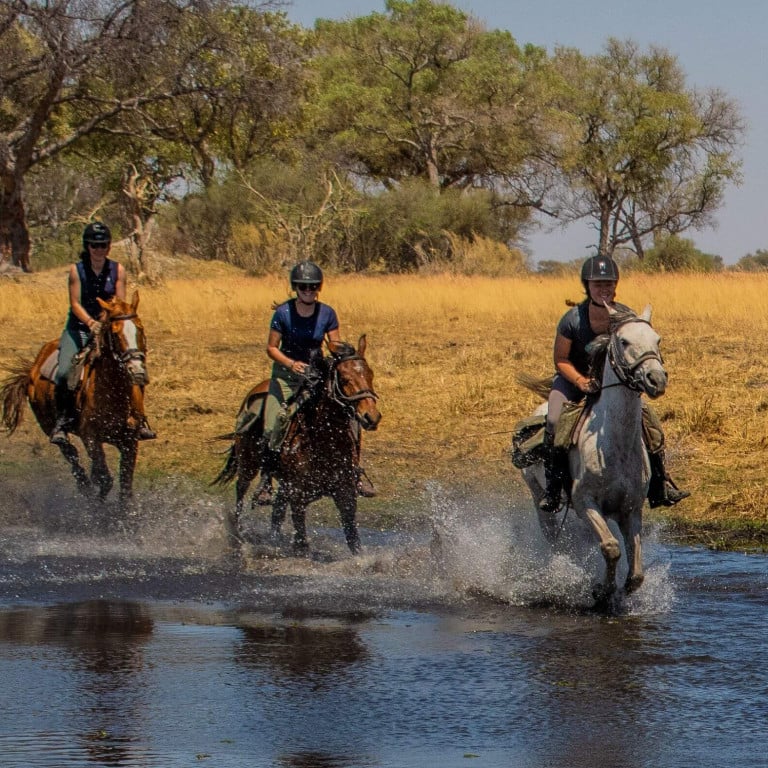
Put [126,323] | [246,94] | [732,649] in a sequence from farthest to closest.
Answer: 1. [246,94]
2. [126,323]
3. [732,649]

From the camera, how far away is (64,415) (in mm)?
11875

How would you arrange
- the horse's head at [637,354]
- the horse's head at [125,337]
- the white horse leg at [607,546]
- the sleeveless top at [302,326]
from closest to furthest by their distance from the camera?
the horse's head at [637,354]
the white horse leg at [607,546]
the sleeveless top at [302,326]
the horse's head at [125,337]

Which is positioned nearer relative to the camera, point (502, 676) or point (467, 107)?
point (502, 676)

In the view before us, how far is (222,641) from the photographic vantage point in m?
7.62

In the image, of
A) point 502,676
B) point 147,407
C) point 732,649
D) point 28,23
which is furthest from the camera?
point 28,23

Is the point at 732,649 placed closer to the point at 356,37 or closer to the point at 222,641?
the point at 222,641

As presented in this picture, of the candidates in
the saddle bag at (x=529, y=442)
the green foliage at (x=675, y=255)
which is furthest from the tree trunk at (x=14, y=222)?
the saddle bag at (x=529, y=442)

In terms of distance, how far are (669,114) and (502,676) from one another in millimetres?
51227

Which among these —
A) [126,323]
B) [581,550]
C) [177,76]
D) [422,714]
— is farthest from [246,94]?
[422,714]

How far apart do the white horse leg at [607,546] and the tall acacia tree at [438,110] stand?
149 ft

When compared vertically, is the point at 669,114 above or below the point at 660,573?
above

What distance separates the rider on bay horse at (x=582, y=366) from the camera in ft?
26.4

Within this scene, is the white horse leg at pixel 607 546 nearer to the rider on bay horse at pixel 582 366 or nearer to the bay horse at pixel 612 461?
the bay horse at pixel 612 461

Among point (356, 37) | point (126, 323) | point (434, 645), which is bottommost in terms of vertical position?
point (434, 645)
